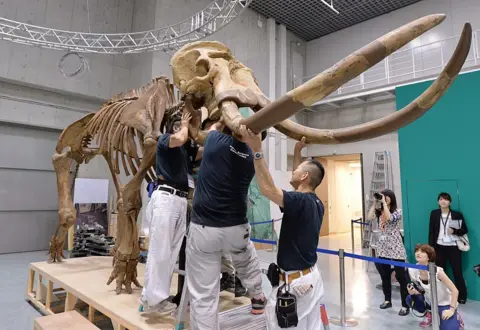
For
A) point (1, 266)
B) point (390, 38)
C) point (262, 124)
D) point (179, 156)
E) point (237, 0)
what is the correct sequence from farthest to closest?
point (1, 266) → point (237, 0) → point (179, 156) → point (262, 124) → point (390, 38)

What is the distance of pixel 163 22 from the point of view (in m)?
9.66

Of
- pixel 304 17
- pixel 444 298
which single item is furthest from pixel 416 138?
pixel 304 17

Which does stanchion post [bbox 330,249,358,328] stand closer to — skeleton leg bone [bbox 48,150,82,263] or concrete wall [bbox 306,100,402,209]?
skeleton leg bone [bbox 48,150,82,263]

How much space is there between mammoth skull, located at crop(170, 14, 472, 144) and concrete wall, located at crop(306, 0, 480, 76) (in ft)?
36.1

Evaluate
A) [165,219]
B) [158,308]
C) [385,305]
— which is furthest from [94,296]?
[385,305]

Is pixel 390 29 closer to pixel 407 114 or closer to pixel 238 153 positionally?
pixel 238 153

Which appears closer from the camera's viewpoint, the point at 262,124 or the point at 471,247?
the point at 262,124

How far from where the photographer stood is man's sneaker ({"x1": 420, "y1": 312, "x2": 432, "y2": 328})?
162 inches

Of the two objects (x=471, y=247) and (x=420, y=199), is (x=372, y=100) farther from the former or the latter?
(x=471, y=247)

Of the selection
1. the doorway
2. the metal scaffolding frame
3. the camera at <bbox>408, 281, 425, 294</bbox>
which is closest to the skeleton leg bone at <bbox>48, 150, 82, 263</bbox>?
the metal scaffolding frame

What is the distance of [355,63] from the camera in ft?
4.36

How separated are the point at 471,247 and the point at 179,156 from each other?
498cm

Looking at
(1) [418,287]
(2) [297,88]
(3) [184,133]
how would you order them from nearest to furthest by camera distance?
1. (2) [297,88]
2. (3) [184,133]
3. (1) [418,287]

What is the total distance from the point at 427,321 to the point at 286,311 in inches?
125
